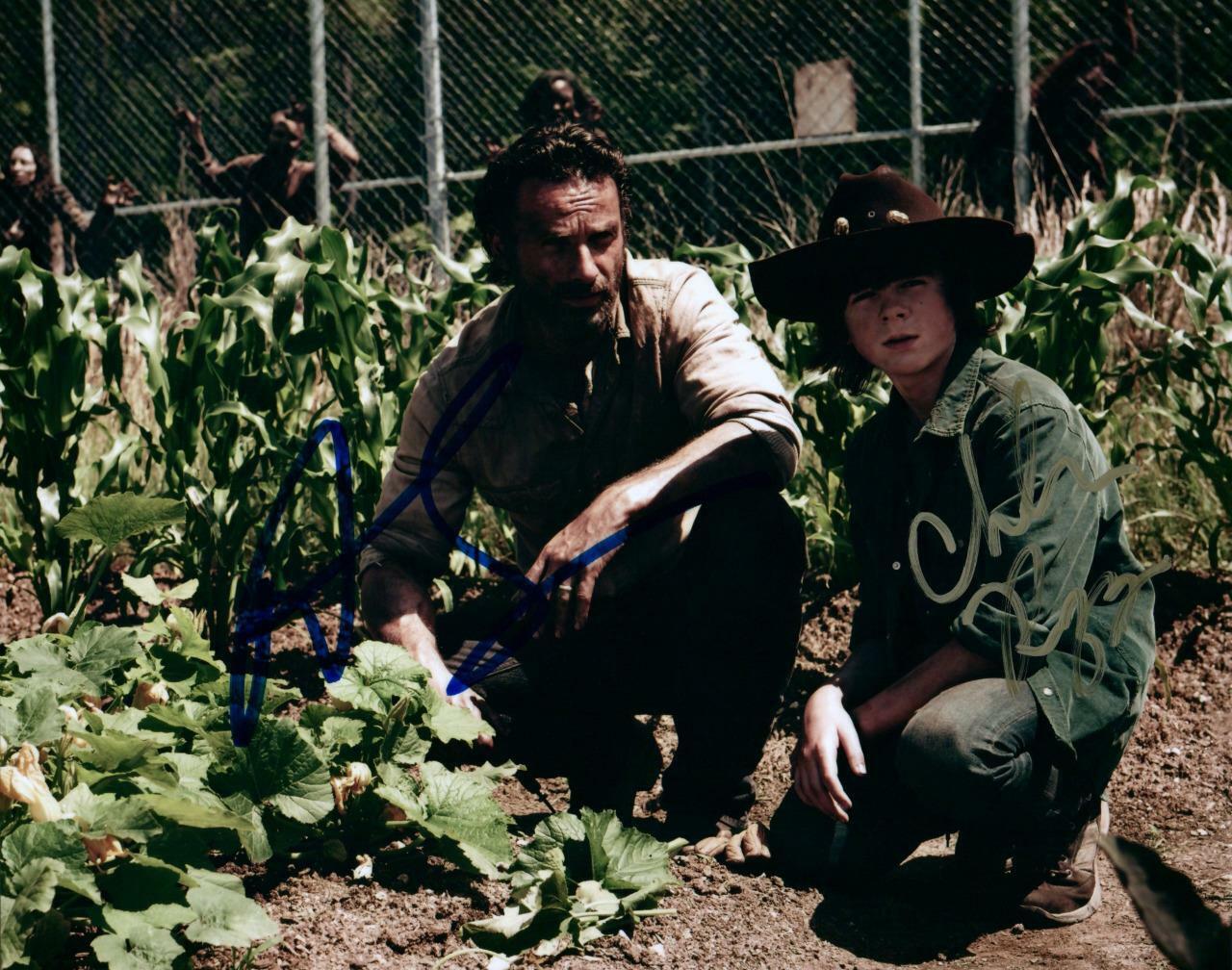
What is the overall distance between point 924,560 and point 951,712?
0.30 metres

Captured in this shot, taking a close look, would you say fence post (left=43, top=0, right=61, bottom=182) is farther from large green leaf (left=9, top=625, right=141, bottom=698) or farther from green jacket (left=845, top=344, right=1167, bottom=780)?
green jacket (left=845, top=344, right=1167, bottom=780)

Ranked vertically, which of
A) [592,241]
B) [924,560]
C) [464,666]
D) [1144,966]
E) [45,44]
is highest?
[45,44]

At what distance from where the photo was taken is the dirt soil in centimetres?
179

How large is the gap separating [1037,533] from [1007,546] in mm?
67

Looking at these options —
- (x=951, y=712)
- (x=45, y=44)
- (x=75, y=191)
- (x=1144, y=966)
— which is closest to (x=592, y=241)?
(x=951, y=712)

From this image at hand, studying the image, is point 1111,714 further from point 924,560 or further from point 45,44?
point 45,44

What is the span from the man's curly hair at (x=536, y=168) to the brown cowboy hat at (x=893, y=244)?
1.29ft

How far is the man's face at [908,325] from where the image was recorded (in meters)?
2.12

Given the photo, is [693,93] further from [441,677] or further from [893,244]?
[441,677]

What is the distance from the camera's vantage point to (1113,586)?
1.41 m

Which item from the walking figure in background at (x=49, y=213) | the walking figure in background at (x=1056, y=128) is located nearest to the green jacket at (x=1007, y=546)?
the walking figure in background at (x=1056, y=128)

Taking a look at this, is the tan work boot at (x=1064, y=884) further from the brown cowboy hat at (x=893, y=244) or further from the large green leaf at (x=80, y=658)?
the large green leaf at (x=80, y=658)

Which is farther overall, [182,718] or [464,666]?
[464,666]

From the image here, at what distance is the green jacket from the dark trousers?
181 mm
